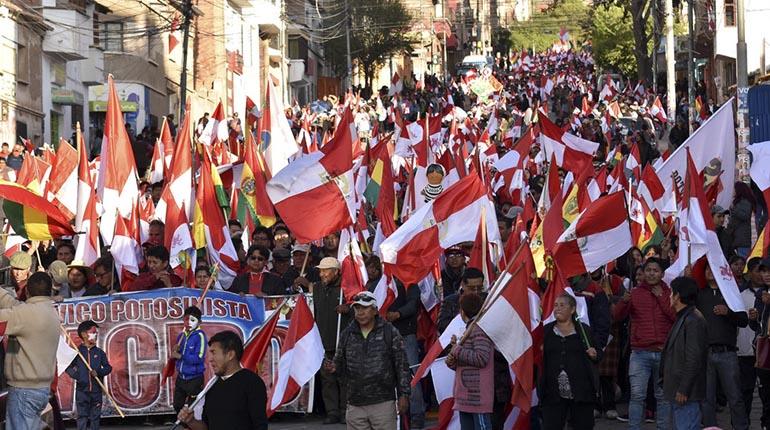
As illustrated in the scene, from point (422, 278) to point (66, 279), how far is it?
3.41m

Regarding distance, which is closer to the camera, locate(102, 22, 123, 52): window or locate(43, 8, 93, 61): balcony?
locate(43, 8, 93, 61): balcony

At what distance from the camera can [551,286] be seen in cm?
1241

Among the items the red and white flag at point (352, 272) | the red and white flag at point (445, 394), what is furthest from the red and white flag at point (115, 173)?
the red and white flag at point (445, 394)

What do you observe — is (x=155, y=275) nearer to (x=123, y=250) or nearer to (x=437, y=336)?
(x=123, y=250)

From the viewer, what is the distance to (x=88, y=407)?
13.2 m

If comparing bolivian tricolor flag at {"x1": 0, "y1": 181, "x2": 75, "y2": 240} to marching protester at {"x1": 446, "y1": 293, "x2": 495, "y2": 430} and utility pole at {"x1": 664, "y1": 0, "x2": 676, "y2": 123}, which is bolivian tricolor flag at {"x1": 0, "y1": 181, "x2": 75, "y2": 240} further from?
utility pole at {"x1": 664, "y1": 0, "x2": 676, "y2": 123}

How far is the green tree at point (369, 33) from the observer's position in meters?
81.2

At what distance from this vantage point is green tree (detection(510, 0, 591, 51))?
513ft

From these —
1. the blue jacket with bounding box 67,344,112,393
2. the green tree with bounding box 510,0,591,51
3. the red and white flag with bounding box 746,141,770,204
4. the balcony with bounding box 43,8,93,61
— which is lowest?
the blue jacket with bounding box 67,344,112,393

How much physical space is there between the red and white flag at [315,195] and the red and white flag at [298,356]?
2.58 m

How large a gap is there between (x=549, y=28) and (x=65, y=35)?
126926 millimetres

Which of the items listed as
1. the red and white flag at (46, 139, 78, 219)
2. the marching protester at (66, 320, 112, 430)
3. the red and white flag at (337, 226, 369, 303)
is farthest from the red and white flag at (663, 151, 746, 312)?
the red and white flag at (46, 139, 78, 219)

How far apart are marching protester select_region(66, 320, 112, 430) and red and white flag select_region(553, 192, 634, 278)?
3.80m

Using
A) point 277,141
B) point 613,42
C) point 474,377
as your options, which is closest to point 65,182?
point 277,141
